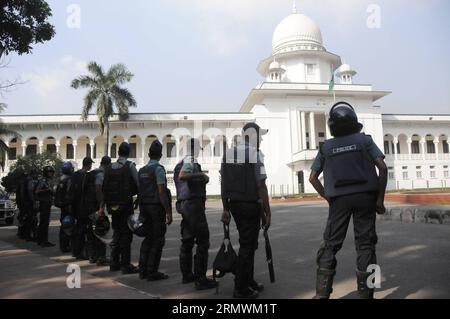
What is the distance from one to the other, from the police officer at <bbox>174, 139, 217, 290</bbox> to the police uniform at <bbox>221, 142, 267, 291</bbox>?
24.2 inches

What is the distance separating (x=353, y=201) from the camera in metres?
3.27

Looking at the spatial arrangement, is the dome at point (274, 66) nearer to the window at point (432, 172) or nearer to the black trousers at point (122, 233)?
the window at point (432, 172)

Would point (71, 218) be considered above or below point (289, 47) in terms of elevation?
below

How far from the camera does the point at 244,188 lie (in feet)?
12.3

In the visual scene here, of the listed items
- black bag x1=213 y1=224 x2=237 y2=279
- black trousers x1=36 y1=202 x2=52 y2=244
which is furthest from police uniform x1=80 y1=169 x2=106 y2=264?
black bag x1=213 y1=224 x2=237 y2=279

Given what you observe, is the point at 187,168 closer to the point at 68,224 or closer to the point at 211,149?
the point at 68,224

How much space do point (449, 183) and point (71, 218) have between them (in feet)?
137

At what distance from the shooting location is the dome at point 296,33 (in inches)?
1650

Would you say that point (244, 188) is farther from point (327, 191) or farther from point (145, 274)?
point (145, 274)

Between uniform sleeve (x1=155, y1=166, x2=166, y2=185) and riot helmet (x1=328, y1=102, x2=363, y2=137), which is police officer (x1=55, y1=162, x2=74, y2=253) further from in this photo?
riot helmet (x1=328, y1=102, x2=363, y2=137)

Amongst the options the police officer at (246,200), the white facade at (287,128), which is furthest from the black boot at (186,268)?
the white facade at (287,128)

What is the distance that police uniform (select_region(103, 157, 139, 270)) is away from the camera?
5.11 metres

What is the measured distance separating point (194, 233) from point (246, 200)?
0.93 meters
